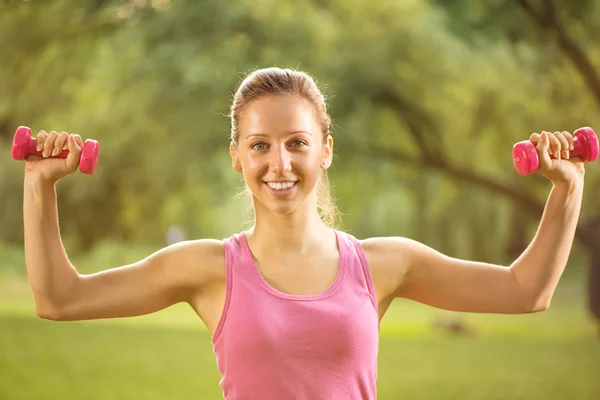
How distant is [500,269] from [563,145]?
0.67ft

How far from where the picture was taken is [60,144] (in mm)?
1213

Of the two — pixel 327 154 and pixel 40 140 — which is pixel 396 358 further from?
pixel 40 140

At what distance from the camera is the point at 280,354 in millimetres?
1146

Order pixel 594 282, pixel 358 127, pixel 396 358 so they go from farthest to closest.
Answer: pixel 396 358 → pixel 594 282 → pixel 358 127

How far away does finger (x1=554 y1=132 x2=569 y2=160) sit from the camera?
1271 millimetres

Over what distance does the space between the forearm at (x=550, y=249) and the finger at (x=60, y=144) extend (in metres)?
0.67

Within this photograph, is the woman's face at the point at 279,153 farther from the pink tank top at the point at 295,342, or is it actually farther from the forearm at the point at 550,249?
the forearm at the point at 550,249

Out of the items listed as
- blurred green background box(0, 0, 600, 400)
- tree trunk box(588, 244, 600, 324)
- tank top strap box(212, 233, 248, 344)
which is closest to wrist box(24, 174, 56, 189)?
tank top strap box(212, 233, 248, 344)

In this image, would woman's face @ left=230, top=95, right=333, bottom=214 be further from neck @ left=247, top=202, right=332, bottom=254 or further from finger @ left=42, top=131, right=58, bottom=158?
finger @ left=42, top=131, right=58, bottom=158

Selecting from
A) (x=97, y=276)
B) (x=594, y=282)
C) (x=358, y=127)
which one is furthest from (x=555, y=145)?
(x=594, y=282)

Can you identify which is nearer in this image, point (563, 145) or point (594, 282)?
point (563, 145)

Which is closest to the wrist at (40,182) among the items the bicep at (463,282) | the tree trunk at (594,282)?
the bicep at (463,282)

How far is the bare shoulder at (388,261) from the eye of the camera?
4.14ft

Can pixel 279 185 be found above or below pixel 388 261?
above
